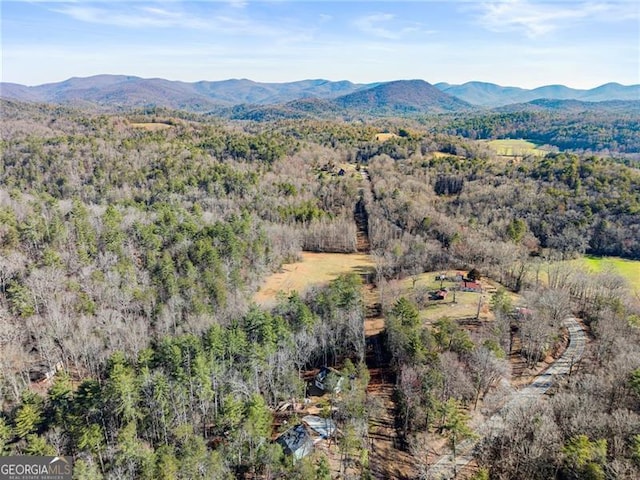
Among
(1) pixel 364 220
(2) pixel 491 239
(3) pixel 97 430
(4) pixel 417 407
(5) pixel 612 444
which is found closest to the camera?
(5) pixel 612 444

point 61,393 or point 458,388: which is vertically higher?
point 61,393

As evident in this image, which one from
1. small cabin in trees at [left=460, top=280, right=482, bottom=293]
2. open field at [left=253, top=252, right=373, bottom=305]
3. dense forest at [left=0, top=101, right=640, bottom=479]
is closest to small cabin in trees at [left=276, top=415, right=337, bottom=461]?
dense forest at [left=0, top=101, right=640, bottom=479]

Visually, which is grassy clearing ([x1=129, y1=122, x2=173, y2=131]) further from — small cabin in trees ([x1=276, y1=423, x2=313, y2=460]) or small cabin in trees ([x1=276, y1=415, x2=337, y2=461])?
small cabin in trees ([x1=276, y1=423, x2=313, y2=460])

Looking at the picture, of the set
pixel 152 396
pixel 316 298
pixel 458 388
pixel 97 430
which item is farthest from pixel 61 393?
pixel 458 388

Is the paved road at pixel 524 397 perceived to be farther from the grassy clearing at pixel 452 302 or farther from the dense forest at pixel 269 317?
the grassy clearing at pixel 452 302

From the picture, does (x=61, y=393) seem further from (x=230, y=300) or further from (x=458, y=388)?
(x=458, y=388)

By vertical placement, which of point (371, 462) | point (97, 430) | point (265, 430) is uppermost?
point (97, 430)

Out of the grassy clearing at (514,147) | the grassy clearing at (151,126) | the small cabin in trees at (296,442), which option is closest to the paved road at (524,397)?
the small cabin in trees at (296,442)
